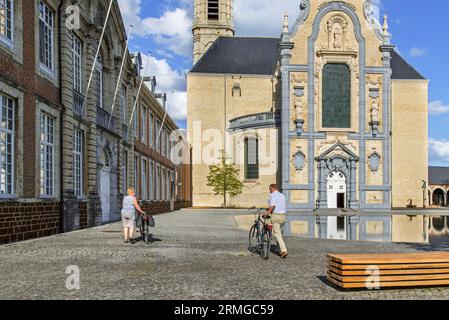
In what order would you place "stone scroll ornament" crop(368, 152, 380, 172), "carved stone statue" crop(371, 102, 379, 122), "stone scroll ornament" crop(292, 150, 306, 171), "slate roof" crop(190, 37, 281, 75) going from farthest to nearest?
"slate roof" crop(190, 37, 281, 75), "stone scroll ornament" crop(368, 152, 380, 172), "carved stone statue" crop(371, 102, 379, 122), "stone scroll ornament" crop(292, 150, 306, 171)

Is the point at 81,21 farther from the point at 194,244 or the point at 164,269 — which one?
the point at 164,269

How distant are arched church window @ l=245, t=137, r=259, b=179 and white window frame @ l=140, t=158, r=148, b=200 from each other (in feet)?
73.7

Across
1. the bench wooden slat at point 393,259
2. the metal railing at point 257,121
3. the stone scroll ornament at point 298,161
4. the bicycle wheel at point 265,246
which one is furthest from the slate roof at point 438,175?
the bench wooden slat at point 393,259

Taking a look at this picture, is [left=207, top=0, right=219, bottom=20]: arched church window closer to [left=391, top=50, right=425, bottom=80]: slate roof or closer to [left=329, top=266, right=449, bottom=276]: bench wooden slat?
[left=391, top=50, right=425, bottom=80]: slate roof

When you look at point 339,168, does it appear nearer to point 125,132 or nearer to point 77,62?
point 125,132

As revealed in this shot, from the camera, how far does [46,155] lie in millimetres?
17141

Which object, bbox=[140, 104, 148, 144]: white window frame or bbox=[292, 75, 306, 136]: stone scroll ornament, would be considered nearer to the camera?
bbox=[140, 104, 148, 144]: white window frame

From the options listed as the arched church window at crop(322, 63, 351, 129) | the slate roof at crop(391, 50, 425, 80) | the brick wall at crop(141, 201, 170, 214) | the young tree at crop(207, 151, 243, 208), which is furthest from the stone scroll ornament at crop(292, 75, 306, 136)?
the slate roof at crop(391, 50, 425, 80)

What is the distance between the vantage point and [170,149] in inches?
1996

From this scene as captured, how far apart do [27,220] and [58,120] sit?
428 cm

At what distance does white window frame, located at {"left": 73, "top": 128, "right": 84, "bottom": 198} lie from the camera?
19984 mm

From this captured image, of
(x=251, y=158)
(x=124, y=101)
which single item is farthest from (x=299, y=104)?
(x=124, y=101)

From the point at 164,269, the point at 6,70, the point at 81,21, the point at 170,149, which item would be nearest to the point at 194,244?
the point at 164,269

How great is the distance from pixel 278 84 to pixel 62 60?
42.7m
